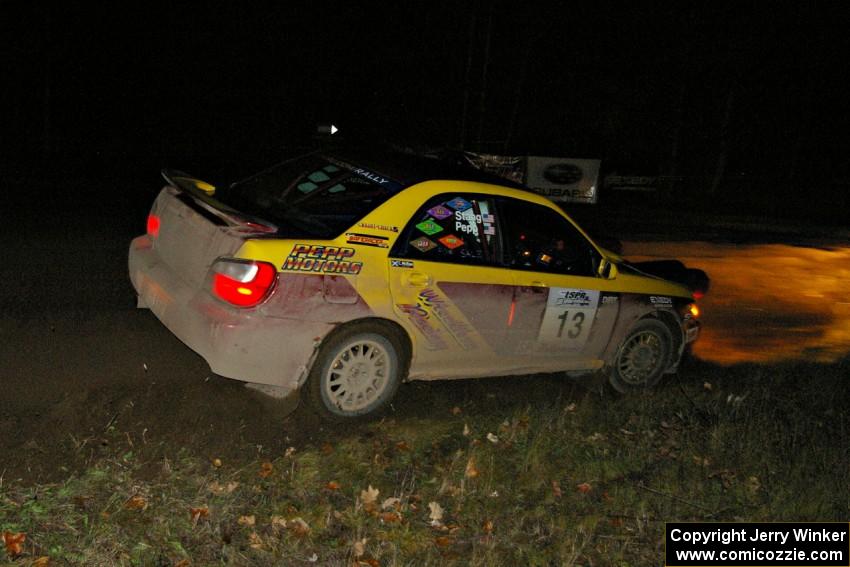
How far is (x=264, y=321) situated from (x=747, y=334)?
628cm

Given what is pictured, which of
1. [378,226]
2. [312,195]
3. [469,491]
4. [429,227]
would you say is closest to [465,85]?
[312,195]

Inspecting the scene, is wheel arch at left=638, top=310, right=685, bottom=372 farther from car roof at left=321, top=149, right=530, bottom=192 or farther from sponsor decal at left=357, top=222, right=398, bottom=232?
sponsor decal at left=357, top=222, right=398, bottom=232

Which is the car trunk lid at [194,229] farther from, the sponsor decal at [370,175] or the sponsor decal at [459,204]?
the sponsor decal at [459,204]

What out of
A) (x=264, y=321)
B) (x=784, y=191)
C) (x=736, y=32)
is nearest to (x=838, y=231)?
(x=736, y=32)

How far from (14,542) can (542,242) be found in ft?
13.0

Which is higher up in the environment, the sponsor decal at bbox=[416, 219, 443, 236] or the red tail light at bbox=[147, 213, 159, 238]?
the sponsor decal at bbox=[416, 219, 443, 236]

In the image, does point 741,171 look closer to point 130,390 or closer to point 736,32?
point 736,32

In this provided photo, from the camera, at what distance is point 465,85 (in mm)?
28516

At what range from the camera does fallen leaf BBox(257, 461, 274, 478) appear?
180 inches

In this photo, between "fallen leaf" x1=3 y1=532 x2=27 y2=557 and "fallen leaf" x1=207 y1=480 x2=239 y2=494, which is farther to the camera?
"fallen leaf" x1=207 y1=480 x2=239 y2=494

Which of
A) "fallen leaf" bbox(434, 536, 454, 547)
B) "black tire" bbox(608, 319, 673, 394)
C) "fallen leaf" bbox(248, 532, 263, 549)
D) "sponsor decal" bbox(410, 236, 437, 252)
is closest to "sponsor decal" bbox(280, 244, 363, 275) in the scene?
"sponsor decal" bbox(410, 236, 437, 252)

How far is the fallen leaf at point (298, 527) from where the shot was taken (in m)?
4.01

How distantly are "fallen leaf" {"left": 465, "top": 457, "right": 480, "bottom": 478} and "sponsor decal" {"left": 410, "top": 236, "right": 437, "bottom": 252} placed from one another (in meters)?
1.38

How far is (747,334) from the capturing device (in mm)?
9352
